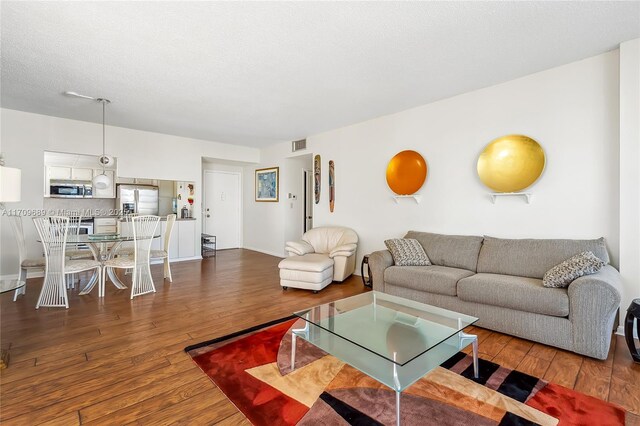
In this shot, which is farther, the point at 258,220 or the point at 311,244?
the point at 258,220

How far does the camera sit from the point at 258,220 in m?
7.42

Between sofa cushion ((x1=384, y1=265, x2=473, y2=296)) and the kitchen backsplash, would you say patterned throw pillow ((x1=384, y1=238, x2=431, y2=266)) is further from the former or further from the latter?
the kitchen backsplash

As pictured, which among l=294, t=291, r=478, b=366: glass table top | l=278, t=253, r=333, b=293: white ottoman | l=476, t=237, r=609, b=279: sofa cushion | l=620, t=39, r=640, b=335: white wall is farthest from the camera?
l=278, t=253, r=333, b=293: white ottoman

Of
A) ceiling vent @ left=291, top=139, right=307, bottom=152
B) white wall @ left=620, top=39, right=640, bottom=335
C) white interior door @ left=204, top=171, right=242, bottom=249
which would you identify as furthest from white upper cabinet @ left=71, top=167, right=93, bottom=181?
white wall @ left=620, top=39, right=640, bottom=335

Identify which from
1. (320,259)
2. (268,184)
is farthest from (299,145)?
(320,259)

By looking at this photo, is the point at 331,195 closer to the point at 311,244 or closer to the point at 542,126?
the point at 311,244

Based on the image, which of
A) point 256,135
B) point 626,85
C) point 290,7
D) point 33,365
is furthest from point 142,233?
point 626,85

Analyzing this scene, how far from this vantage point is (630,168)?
8.39ft

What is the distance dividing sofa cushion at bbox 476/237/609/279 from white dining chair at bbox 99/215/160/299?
400 centimetres

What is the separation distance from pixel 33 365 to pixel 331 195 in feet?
13.9

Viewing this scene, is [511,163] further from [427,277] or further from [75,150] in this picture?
[75,150]

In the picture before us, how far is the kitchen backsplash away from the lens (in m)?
5.46

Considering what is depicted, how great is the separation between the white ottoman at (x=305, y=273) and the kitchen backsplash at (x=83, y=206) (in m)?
3.78

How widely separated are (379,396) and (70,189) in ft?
20.8
